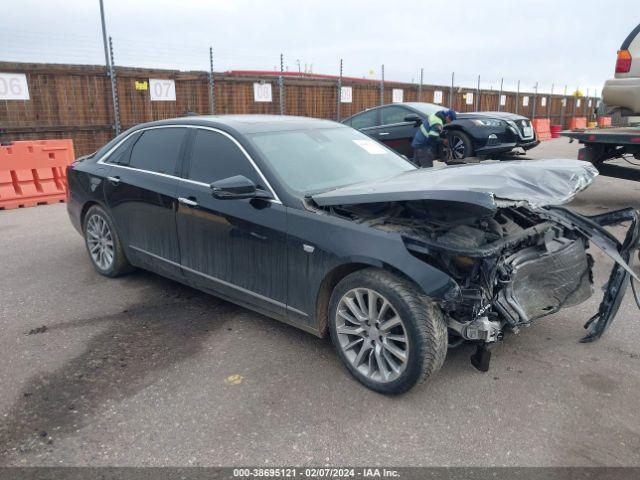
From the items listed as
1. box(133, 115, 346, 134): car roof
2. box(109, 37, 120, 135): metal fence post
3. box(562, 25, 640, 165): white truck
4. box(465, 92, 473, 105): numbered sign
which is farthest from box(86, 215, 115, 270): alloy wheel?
box(465, 92, 473, 105): numbered sign

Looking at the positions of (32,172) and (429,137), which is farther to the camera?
(429,137)

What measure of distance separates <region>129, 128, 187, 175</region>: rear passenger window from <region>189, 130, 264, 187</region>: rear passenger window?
0.77ft

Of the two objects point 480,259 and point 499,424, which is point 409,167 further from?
point 499,424

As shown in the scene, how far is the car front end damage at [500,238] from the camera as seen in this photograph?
3.02m

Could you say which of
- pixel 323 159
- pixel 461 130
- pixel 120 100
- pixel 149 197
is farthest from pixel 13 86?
pixel 323 159

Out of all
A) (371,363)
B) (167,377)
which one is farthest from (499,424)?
(167,377)

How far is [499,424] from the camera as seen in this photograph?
2930 mm

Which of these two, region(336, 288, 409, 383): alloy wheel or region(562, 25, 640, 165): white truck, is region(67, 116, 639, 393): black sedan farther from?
region(562, 25, 640, 165): white truck

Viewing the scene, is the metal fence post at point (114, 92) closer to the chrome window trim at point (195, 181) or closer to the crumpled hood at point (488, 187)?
the chrome window trim at point (195, 181)

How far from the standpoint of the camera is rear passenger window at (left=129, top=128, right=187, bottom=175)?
450 centimetres

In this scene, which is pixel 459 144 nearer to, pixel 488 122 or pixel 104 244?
pixel 488 122

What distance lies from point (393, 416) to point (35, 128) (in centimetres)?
1140

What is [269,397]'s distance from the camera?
10.5 ft

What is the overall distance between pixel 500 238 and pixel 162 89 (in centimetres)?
1200
